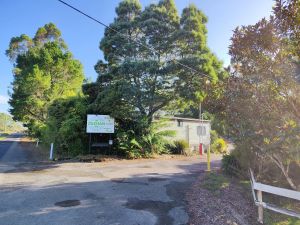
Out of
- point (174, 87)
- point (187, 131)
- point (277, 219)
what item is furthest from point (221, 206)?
point (187, 131)

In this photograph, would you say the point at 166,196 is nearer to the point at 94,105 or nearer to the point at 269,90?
the point at 269,90

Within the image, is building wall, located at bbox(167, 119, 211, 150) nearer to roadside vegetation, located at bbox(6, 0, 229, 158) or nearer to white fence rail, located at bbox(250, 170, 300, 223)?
roadside vegetation, located at bbox(6, 0, 229, 158)

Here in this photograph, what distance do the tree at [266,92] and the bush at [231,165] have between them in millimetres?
3080

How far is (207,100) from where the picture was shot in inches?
318

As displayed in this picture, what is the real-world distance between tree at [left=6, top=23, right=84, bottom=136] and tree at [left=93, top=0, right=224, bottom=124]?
11020 mm

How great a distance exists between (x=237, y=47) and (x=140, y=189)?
538 centimetres

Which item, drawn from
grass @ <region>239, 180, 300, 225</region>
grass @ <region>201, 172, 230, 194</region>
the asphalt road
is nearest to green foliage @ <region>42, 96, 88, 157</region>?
the asphalt road

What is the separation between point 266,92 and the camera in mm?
6465

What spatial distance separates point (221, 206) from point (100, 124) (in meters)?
11.2

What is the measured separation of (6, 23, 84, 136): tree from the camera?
1079 inches

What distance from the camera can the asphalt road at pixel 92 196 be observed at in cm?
567

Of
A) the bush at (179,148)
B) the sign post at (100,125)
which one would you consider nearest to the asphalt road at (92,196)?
the sign post at (100,125)

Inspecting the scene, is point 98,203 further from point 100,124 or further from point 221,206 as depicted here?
point 100,124

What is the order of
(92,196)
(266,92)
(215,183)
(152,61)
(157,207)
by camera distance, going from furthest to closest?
1. (152,61)
2. (215,183)
3. (92,196)
4. (157,207)
5. (266,92)
